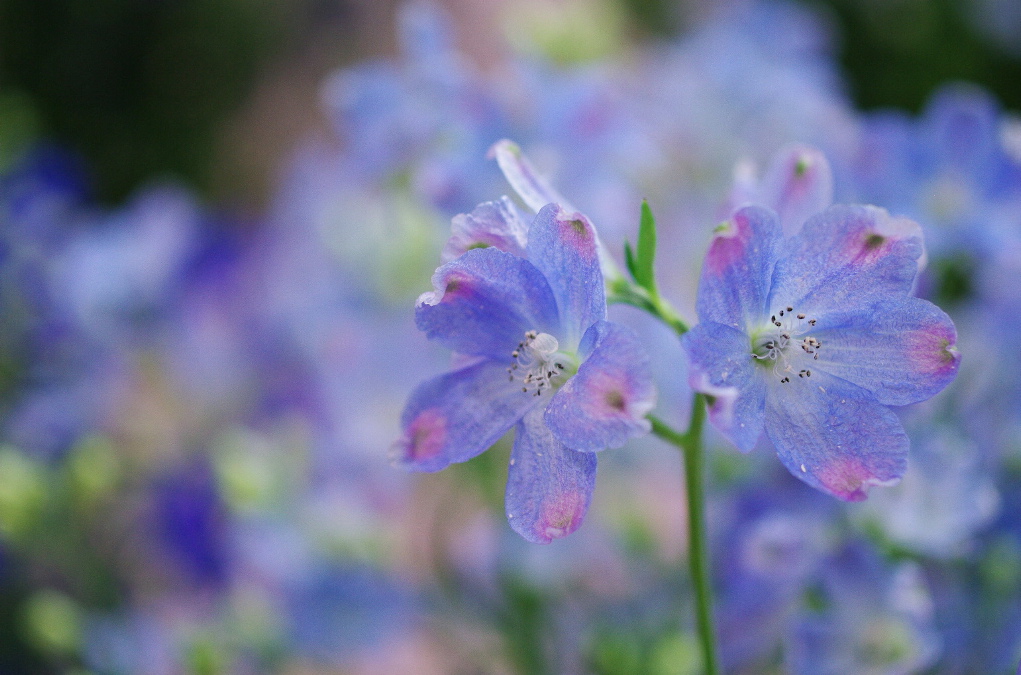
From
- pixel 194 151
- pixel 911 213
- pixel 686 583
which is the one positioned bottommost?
pixel 686 583

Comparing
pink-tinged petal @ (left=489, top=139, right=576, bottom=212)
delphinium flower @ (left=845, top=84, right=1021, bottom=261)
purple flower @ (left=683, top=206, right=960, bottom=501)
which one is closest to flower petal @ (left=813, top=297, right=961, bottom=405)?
purple flower @ (left=683, top=206, right=960, bottom=501)

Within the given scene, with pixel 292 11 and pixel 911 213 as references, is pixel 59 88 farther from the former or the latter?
pixel 911 213

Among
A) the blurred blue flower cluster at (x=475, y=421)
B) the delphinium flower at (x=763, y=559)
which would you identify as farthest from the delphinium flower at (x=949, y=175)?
the delphinium flower at (x=763, y=559)

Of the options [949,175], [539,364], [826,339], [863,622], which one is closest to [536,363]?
[539,364]

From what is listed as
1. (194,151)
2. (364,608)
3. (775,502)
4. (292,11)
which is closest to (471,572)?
(364,608)

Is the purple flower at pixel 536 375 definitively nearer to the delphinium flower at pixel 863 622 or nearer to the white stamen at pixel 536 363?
the white stamen at pixel 536 363

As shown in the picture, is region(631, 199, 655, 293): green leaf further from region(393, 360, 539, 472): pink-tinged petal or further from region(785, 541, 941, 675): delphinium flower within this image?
region(785, 541, 941, 675): delphinium flower
